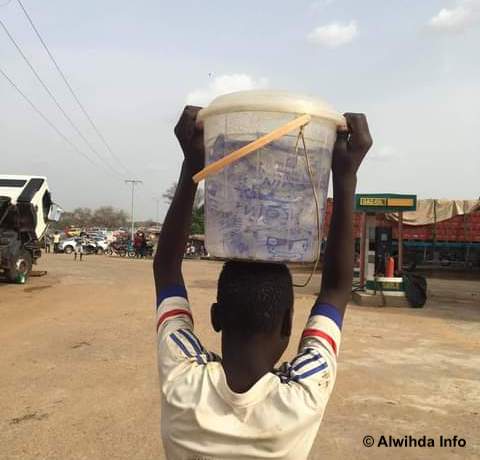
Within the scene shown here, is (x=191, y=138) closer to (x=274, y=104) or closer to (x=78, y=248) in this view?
(x=274, y=104)

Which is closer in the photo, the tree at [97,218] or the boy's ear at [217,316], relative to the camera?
the boy's ear at [217,316]

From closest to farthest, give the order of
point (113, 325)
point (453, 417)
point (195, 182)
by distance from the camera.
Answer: point (195, 182) < point (453, 417) < point (113, 325)

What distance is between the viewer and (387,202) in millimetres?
13242

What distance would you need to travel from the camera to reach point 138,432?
14.3 feet

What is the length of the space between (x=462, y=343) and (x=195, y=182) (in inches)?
316

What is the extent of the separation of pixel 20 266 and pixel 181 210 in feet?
49.0

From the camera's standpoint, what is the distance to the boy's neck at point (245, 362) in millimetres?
1391

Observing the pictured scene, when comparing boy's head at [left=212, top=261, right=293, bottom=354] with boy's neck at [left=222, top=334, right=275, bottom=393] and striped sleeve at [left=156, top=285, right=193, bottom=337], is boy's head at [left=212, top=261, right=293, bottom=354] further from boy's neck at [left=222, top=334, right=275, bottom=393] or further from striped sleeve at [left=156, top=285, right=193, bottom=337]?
striped sleeve at [left=156, top=285, right=193, bottom=337]

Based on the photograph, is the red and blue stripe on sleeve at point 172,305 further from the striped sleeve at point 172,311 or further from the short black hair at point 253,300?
the short black hair at point 253,300

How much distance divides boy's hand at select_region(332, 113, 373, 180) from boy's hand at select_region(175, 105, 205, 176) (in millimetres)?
415

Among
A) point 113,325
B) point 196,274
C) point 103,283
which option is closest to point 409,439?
point 113,325

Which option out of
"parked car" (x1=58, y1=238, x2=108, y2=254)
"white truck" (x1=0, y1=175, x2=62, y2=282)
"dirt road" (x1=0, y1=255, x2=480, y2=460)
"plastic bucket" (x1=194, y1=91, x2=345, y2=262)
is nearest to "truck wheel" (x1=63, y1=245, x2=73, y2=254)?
"parked car" (x1=58, y1=238, x2=108, y2=254)

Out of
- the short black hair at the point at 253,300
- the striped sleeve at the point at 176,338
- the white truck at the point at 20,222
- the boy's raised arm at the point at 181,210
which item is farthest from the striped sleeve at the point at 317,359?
the white truck at the point at 20,222

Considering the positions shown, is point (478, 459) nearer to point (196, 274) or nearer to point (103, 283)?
point (103, 283)
